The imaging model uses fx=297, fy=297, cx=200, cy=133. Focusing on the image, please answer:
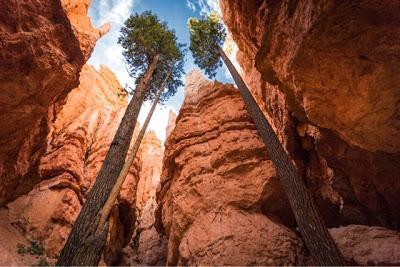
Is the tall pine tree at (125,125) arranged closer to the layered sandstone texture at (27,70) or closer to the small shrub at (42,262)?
the layered sandstone texture at (27,70)

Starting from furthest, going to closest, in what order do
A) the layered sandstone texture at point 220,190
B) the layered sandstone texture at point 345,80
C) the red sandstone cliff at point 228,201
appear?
the layered sandstone texture at point 220,190, the red sandstone cliff at point 228,201, the layered sandstone texture at point 345,80

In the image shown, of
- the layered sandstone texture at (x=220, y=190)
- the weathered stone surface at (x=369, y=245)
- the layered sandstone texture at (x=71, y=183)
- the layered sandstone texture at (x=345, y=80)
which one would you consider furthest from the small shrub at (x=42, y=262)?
the layered sandstone texture at (x=345, y=80)

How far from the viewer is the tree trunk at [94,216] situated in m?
5.28

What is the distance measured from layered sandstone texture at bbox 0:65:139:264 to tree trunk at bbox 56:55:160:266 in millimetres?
6417

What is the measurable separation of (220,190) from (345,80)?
6286mm

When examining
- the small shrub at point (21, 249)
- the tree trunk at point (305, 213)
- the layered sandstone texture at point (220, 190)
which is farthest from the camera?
the small shrub at point (21, 249)

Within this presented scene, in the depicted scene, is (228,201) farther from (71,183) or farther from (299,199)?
(71,183)

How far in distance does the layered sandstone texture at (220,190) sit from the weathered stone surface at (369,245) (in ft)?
4.48

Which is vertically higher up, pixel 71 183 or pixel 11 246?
pixel 71 183

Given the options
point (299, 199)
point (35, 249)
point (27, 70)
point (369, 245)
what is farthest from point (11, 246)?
point (369, 245)

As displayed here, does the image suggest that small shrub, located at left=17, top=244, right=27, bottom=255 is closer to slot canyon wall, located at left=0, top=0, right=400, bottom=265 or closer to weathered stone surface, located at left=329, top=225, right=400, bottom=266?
slot canyon wall, located at left=0, top=0, right=400, bottom=265

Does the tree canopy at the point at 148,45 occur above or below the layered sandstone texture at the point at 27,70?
above

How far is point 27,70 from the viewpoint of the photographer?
10227 millimetres

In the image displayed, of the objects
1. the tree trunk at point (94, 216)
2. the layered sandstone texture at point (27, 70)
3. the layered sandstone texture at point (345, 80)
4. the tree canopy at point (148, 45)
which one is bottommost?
the tree trunk at point (94, 216)
